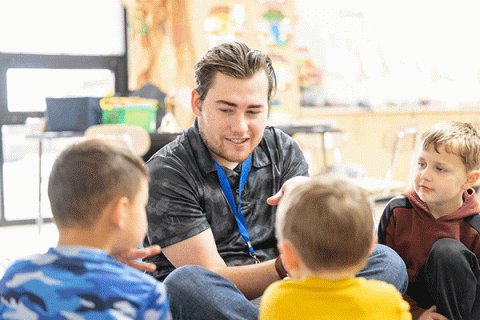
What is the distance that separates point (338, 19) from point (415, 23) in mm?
1086

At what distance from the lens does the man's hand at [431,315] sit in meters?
1.56

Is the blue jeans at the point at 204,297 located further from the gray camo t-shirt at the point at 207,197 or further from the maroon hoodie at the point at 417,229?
the maroon hoodie at the point at 417,229

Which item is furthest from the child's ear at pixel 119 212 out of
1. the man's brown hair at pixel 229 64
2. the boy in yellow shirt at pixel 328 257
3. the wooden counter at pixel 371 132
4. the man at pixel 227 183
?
the wooden counter at pixel 371 132

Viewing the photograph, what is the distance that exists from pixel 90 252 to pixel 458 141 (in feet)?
4.15

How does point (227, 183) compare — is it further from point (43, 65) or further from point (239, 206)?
point (43, 65)

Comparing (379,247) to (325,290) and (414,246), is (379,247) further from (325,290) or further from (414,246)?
(325,290)

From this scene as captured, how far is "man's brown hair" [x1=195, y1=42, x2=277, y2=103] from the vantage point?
1.57 m

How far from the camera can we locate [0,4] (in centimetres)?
475

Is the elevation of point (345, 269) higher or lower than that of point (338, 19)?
lower

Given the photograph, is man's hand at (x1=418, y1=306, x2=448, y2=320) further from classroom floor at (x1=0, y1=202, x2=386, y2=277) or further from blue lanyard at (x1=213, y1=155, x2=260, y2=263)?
classroom floor at (x1=0, y1=202, x2=386, y2=277)

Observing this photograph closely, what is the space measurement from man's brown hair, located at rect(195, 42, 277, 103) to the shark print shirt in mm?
805

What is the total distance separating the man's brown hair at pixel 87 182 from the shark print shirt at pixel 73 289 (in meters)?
0.07

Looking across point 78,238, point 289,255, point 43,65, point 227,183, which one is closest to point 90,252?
point 78,238

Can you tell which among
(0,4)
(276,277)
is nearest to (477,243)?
(276,277)
